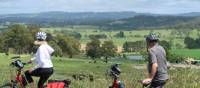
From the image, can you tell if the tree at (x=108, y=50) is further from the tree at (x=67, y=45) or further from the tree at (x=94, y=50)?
the tree at (x=67, y=45)

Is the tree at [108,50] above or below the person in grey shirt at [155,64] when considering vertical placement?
below

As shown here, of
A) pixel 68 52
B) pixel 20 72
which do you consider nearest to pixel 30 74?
→ pixel 20 72

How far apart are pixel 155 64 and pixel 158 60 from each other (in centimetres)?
23

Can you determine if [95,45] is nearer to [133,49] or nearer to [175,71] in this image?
Result: [133,49]

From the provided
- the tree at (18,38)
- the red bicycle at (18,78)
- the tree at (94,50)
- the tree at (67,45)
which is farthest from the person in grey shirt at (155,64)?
the tree at (94,50)

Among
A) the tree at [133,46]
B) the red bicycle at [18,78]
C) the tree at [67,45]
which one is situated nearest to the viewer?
the red bicycle at [18,78]

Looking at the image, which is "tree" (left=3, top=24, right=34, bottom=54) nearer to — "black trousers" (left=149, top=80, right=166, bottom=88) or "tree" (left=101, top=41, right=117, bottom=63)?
"tree" (left=101, top=41, right=117, bottom=63)

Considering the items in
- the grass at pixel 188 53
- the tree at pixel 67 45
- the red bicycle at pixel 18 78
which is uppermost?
the red bicycle at pixel 18 78

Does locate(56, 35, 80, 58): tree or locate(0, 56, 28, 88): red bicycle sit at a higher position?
locate(0, 56, 28, 88): red bicycle

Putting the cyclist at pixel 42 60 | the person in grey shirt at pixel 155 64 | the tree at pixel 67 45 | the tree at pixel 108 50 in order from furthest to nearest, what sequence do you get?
the tree at pixel 108 50, the tree at pixel 67 45, the cyclist at pixel 42 60, the person in grey shirt at pixel 155 64

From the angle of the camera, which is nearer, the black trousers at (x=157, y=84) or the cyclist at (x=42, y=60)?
the black trousers at (x=157, y=84)

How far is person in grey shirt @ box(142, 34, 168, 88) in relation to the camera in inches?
363

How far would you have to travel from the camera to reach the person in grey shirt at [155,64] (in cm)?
923

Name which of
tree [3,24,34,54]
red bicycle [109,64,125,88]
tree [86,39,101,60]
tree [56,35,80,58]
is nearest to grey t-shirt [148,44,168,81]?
red bicycle [109,64,125,88]
